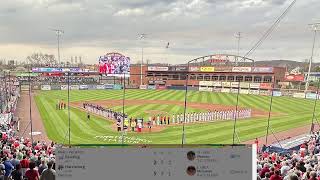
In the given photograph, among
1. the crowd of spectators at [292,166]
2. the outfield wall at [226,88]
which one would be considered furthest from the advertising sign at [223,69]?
the crowd of spectators at [292,166]

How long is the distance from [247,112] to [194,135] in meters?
12.8

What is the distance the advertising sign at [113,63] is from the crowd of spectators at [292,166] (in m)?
51.3

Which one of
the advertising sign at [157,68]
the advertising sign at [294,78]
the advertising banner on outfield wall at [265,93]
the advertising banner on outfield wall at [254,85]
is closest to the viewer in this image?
the advertising banner on outfield wall at [265,93]

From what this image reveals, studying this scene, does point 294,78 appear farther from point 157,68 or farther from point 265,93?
point 157,68

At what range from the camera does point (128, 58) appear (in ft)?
236

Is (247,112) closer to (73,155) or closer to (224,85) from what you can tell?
(73,155)

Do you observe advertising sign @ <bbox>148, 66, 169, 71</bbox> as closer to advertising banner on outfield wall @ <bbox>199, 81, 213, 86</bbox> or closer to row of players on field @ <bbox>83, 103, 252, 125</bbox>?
advertising banner on outfield wall @ <bbox>199, 81, 213, 86</bbox>

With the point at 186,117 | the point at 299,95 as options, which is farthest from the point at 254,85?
the point at 186,117

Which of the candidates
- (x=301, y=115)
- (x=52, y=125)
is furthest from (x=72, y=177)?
(x=301, y=115)
